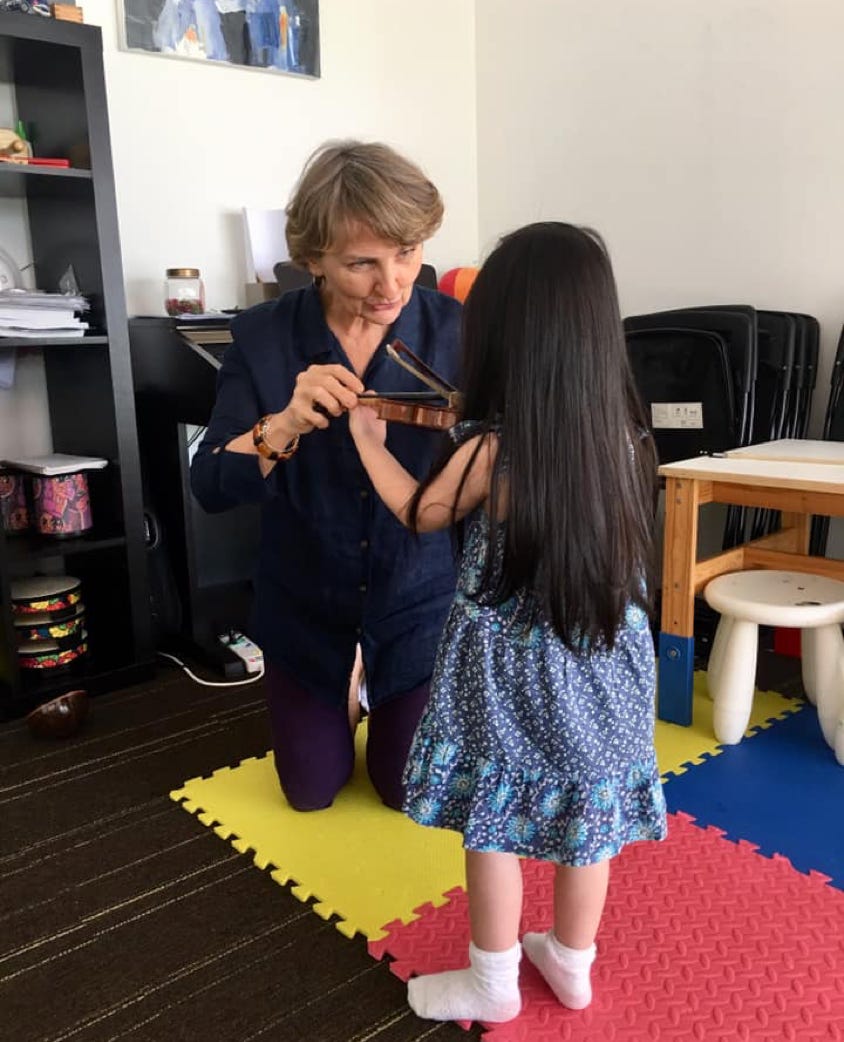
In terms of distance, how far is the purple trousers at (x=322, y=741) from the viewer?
5.23 ft

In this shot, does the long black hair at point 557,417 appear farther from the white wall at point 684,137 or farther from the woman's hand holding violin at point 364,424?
the white wall at point 684,137

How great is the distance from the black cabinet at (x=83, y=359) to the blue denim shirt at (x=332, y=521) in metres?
0.70

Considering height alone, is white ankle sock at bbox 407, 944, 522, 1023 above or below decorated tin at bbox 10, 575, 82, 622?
below

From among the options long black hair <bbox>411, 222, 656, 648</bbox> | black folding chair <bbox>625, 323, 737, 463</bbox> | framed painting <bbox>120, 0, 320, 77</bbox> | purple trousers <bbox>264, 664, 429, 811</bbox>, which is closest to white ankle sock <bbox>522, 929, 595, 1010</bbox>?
long black hair <bbox>411, 222, 656, 648</bbox>

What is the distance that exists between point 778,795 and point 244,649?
127 centimetres

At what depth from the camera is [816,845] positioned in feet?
4.82

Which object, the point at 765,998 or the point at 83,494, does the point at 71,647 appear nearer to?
the point at 83,494

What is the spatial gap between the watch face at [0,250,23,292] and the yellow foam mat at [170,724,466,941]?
4.05 ft

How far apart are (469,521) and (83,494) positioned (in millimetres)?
1402

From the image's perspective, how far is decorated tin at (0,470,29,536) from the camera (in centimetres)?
217

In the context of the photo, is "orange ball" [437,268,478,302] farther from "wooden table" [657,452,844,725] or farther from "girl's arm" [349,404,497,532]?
"girl's arm" [349,404,497,532]

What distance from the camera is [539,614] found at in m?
1.03

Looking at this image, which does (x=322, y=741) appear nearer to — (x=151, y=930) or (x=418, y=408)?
(x=151, y=930)

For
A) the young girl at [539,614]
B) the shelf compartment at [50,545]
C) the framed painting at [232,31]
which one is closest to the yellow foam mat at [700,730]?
the young girl at [539,614]
